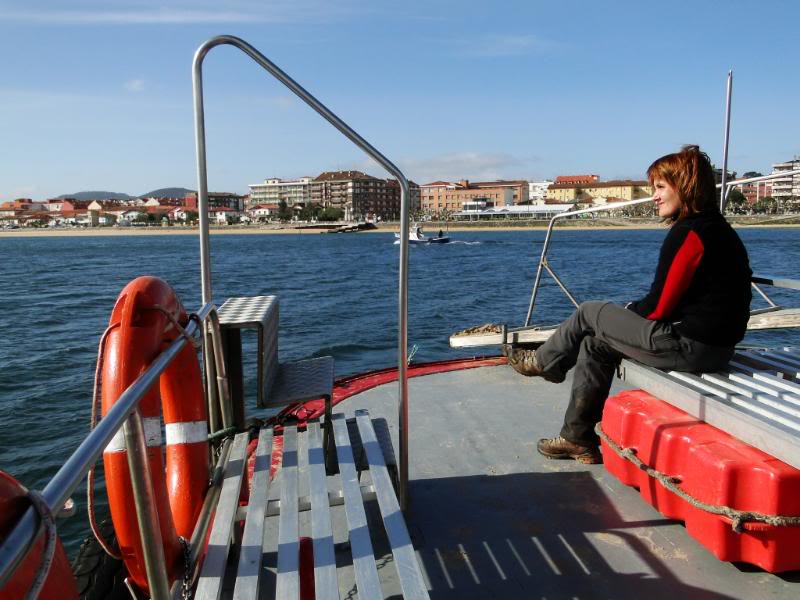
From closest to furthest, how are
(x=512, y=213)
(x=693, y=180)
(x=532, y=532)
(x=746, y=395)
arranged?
(x=746, y=395), (x=532, y=532), (x=693, y=180), (x=512, y=213)

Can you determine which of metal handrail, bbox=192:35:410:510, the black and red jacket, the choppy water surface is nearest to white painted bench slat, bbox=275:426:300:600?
metal handrail, bbox=192:35:410:510

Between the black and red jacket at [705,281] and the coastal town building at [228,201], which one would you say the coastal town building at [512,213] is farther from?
the black and red jacket at [705,281]

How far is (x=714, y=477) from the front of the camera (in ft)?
8.04

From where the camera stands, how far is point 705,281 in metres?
2.91

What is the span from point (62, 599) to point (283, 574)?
0.60m

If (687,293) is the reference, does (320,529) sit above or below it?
below

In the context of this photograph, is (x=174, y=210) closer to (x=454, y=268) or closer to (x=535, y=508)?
(x=454, y=268)

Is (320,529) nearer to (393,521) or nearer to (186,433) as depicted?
(393,521)

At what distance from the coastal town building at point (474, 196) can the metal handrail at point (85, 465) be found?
159m

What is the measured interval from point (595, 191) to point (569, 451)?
155 metres

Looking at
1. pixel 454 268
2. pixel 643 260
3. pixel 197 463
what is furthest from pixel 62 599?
pixel 643 260

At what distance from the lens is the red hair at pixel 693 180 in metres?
3.00

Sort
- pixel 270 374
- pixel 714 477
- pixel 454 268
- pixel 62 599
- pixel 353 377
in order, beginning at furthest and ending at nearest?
pixel 454 268 < pixel 353 377 < pixel 270 374 < pixel 714 477 < pixel 62 599

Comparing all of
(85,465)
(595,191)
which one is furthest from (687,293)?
(595,191)
